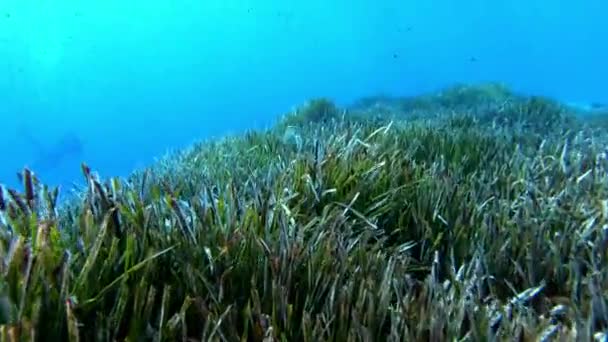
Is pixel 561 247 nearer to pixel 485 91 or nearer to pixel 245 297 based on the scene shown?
pixel 245 297

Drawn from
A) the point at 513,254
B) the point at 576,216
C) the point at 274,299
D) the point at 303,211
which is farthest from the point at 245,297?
the point at 576,216

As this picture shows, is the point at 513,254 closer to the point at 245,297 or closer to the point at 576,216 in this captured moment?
the point at 576,216

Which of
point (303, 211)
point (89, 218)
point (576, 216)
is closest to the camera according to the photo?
point (89, 218)

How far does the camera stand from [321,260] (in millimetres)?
2670

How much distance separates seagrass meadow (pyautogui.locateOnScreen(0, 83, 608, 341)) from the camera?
6.99 ft

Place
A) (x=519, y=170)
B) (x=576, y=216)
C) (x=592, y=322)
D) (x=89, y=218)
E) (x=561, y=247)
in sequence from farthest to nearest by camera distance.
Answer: (x=519, y=170), (x=576, y=216), (x=561, y=247), (x=89, y=218), (x=592, y=322)

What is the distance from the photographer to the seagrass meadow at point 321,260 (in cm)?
213

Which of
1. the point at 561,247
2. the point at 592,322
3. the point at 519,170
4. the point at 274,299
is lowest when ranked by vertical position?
the point at 592,322

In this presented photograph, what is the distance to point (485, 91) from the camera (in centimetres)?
1788

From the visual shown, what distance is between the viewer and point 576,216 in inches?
133

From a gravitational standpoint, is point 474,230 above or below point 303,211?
below

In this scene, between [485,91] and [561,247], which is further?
[485,91]

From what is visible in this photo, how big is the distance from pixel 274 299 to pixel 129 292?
21.4 inches

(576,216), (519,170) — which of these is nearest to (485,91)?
(519,170)
